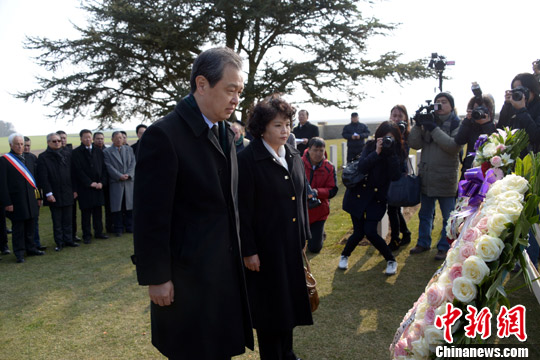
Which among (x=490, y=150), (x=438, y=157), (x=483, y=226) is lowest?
(x=483, y=226)

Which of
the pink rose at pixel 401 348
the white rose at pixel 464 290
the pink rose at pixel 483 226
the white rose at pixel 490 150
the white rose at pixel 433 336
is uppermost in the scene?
the white rose at pixel 490 150

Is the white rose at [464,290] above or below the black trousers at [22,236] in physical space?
above

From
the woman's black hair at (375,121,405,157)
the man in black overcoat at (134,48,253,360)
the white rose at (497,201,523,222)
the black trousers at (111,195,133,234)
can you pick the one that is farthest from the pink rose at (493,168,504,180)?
the black trousers at (111,195,133,234)

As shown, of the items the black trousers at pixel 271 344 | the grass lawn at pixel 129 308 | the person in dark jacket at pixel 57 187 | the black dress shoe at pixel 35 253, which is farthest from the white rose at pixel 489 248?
the person in dark jacket at pixel 57 187

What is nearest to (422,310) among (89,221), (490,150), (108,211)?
(490,150)

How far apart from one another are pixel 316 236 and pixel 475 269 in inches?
173

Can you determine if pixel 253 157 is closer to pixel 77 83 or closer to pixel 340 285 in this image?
pixel 340 285

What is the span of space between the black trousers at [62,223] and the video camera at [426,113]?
6.52 metres

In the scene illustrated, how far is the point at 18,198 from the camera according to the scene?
726 centimetres

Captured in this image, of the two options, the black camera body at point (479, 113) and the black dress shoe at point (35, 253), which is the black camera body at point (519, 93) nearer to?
the black camera body at point (479, 113)

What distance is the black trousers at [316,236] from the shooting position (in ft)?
20.5

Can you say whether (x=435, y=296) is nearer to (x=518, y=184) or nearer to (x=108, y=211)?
(x=518, y=184)

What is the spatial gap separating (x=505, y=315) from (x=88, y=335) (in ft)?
12.2

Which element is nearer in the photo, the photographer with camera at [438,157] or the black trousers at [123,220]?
the photographer with camera at [438,157]
